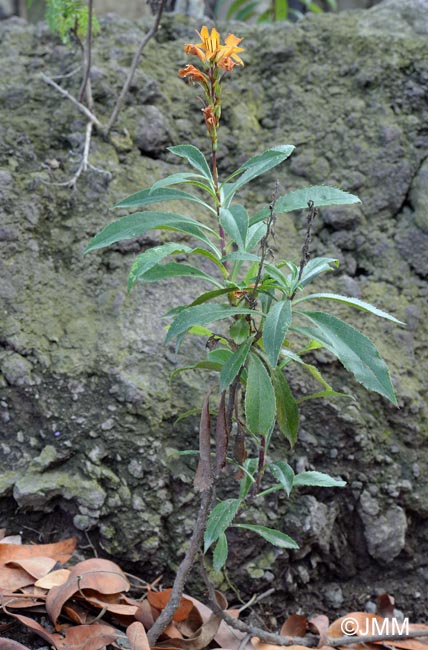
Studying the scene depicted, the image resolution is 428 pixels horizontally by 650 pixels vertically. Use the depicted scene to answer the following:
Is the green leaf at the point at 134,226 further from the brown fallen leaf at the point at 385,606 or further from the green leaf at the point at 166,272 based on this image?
the brown fallen leaf at the point at 385,606

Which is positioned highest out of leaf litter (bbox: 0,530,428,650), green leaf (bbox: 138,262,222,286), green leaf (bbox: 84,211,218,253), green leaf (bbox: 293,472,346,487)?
green leaf (bbox: 84,211,218,253)

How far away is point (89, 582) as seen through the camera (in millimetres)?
1648

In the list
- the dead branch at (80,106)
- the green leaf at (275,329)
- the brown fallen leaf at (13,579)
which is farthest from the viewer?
the dead branch at (80,106)

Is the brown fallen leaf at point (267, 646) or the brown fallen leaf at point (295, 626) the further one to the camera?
the brown fallen leaf at point (295, 626)

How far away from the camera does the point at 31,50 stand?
2.71 m

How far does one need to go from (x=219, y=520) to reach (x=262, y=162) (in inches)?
29.0

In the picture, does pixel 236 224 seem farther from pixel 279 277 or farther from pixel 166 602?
pixel 166 602

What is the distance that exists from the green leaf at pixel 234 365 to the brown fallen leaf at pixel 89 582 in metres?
0.66

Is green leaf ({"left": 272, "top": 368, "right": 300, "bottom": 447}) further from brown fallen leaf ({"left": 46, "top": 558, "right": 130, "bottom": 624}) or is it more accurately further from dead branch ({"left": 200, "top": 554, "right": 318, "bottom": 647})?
brown fallen leaf ({"left": 46, "top": 558, "right": 130, "bottom": 624})

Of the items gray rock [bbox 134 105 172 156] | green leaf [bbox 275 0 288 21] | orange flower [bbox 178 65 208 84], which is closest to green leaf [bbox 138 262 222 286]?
orange flower [bbox 178 65 208 84]

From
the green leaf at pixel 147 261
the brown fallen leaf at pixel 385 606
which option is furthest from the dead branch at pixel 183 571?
the brown fallen leaf at pixel 385 606

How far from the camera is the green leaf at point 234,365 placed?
51.0 inches

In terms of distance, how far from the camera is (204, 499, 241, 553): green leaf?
141 centimetres

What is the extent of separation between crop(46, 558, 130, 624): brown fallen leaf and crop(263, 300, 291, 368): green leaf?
79 centimetres
